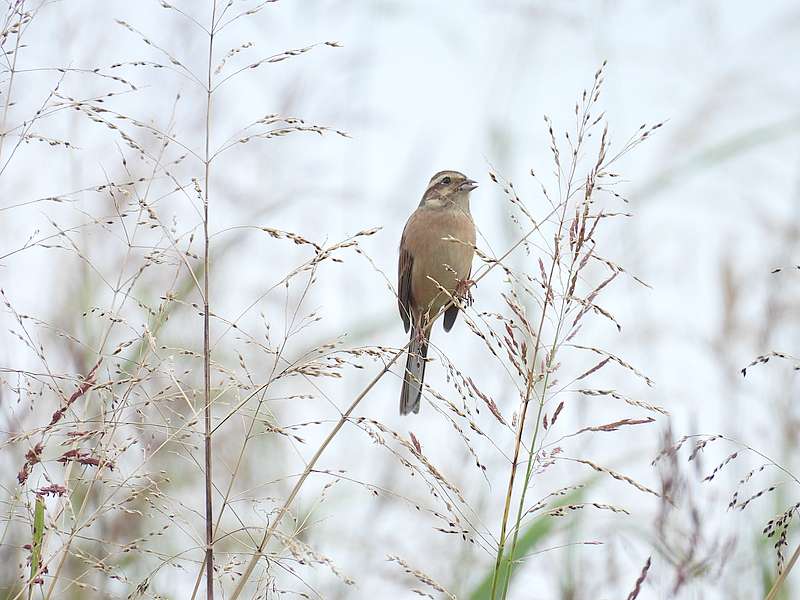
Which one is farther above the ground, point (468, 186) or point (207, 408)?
point (468, 186)

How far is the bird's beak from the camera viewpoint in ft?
15.1

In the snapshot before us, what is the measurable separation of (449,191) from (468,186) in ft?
0.49

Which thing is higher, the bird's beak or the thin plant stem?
the bird's beak

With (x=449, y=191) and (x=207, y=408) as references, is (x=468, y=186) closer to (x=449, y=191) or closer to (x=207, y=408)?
(x=449, y=191)

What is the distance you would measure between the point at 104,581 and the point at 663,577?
1.44 metres

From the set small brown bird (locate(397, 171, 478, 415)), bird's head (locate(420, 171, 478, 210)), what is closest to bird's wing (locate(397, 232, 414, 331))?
small brown bird (locate(397, 171, 478, 415))

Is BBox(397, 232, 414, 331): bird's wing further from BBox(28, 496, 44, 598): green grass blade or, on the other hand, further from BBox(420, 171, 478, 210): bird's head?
BBox(28, 496, 44, 598): green grass blade

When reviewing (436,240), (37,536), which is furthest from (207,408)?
(436,240)

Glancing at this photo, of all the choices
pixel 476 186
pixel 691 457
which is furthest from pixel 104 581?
pixel 476 186

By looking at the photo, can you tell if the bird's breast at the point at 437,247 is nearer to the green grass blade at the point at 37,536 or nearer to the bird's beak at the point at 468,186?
the bird's beak at the point at 468,186

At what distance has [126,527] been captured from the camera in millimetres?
3578

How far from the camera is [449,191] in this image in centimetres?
474

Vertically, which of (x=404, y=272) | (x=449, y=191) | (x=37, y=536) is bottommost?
(x=37, y=536)

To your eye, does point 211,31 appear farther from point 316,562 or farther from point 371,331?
point 371,331
